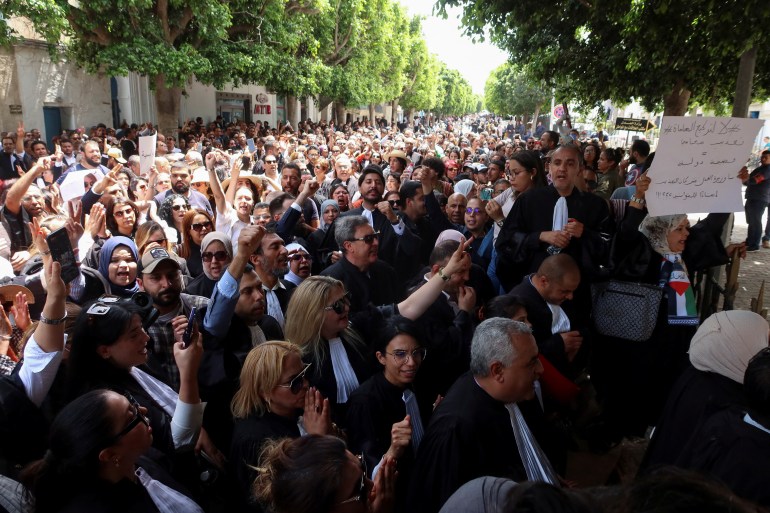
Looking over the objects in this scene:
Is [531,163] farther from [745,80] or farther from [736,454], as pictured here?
[745,80]

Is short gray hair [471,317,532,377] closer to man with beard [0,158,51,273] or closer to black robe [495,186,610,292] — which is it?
black robe [495,186,610,292]

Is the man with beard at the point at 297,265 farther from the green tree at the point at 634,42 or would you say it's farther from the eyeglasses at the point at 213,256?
the green tree at the point at 634,42

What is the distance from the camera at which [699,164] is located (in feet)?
12.9

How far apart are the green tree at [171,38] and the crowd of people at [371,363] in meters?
8.30

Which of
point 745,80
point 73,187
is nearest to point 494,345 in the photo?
point 73,187

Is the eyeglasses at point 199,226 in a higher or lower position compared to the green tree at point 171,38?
lower

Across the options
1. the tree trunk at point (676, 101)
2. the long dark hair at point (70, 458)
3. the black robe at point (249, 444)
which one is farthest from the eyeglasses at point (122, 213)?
the tree trunk at point (676, 101)

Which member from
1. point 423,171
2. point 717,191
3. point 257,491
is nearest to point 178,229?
point 423,171

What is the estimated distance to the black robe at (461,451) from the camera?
2305mm

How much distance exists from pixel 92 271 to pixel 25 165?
790 cm

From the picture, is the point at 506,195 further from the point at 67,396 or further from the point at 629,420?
the point at 67,396

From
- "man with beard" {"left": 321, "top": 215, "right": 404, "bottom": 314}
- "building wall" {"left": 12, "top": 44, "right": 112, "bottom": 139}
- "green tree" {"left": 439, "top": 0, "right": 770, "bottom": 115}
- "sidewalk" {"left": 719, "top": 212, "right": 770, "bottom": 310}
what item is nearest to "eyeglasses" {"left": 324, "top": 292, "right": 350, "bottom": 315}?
"man with beard" {"left": 321, "top": 215, "right": 404, "bottom": 314}

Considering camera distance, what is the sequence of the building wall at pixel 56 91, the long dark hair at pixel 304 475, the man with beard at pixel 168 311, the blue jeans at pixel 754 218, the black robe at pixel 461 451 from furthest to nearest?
the building wall at pixel 56 91 < the blue jeans at pixel 754 218 < the man with beard at pixel 168 311 < the black robe at pixel 461 451 < the long dark hair at pixel 304 475

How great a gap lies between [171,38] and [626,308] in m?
13.4
